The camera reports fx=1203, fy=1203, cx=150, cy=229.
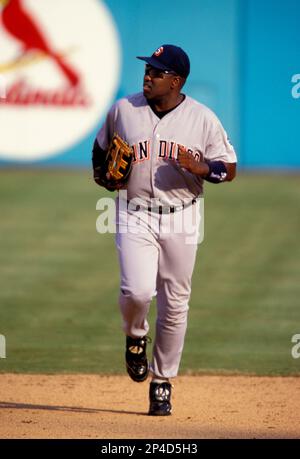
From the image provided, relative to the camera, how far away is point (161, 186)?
7105 mm

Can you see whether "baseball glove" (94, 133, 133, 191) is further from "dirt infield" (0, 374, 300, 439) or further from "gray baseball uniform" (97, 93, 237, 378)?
"dirt infield" (0, 374, 300, 439)

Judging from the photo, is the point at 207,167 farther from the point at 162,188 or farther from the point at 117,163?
the point at 117,163

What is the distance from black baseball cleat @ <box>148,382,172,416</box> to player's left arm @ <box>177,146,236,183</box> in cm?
130

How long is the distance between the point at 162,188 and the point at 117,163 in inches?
12.2

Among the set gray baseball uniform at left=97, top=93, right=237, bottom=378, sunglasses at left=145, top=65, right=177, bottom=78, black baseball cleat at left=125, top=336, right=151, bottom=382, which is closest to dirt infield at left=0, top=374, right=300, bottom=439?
black baseball cleat at left=125, top=336, right=151, bottom=382

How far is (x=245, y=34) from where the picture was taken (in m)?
19.5

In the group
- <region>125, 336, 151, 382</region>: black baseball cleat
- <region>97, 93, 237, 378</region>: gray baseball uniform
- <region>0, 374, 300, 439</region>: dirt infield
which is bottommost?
<region>0, 374, 300, 439</region>: dirt infield

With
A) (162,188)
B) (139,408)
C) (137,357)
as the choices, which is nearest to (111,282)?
(139,408)

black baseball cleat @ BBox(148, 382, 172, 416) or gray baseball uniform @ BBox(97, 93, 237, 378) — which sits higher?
gray baseball uniform @ BBox(97, 93, 237, 378)

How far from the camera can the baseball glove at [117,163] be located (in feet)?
23.1

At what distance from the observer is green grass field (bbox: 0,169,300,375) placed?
30.7 ft

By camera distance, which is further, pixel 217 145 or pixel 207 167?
pixel 217 145
